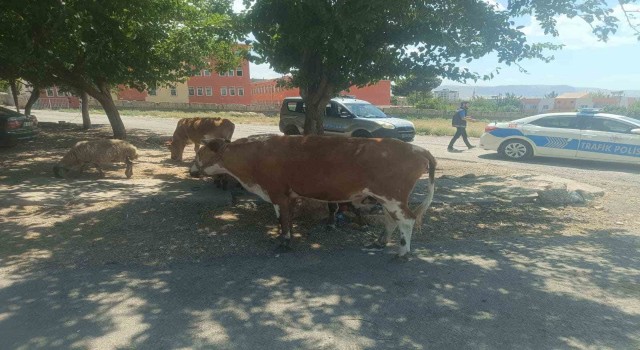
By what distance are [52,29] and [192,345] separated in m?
10.6

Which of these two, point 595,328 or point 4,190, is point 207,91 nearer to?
point 4,190

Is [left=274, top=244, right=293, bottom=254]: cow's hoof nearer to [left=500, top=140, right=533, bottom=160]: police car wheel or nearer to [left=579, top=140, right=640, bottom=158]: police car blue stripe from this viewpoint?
[left=500, top=140, right=533, bottom=160]: police car wheel

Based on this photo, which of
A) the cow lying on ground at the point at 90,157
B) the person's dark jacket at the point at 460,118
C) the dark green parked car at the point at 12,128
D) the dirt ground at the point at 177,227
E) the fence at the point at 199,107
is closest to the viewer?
the dirt ground at the point at 177,227

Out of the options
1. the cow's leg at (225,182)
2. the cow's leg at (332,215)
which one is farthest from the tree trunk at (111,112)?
the cow's leg at (332,215)

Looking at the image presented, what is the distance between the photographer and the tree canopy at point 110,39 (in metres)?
10.2

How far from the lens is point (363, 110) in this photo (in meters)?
15.3

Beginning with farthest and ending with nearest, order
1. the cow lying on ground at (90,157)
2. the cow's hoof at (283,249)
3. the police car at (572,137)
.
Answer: the police car at (572,137) < the cow lying on ground at (90,157) < the cow's hoof at (283,249)

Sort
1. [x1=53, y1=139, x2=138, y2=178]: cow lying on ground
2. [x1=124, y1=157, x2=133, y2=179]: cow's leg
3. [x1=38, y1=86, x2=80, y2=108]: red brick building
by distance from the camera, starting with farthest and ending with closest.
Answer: [x1=38, y1=86, x2=80, y2=108]: red brick building, [x1=124, y1=157, x2=133, y2=179]: cow's leg, [x1=53, y1=139, x2=138, y2=178]: cow lying on ground

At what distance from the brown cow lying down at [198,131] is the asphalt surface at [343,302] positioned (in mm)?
6885

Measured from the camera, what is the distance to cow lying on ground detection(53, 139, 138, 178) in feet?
29.7

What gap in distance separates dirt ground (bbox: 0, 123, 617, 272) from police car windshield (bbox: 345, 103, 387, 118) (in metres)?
7.73

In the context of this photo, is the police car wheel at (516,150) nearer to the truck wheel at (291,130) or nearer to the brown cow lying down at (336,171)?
the truck wheel at (291,130)

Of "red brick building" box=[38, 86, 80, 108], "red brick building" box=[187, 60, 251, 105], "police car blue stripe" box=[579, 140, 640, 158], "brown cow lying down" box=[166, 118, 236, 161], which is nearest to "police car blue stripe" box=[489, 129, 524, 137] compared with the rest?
"police car blue stripe" box=[579, 140, 640, 158]

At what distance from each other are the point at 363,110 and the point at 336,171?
34.6 ft
